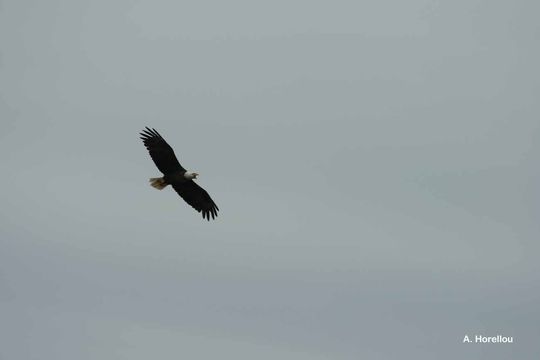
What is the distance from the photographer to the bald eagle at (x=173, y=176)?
64688 mm

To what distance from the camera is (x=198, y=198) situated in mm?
66375

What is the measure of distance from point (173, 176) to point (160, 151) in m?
1.26

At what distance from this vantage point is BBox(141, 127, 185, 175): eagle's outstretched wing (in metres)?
64.6

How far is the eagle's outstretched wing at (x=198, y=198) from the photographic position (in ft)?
217

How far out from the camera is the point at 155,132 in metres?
64.7

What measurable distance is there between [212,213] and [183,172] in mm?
2504

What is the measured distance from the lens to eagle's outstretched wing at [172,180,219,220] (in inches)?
2598

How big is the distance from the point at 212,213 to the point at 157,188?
277 cm

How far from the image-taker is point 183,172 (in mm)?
65188

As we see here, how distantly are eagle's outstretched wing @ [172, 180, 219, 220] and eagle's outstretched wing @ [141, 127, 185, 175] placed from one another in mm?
1325

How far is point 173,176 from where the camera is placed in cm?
6512

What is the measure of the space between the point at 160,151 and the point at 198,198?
9.95ft

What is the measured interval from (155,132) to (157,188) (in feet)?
8.15

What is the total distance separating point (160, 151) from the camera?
212 feet
